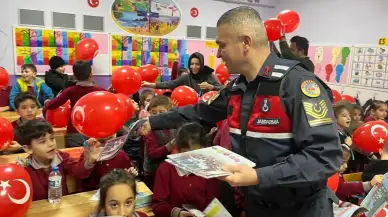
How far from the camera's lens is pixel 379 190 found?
2080 millimetres

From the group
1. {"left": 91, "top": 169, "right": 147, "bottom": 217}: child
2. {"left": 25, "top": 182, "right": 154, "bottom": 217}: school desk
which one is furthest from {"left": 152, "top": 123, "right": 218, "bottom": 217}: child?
{"left": 91, "top": 169, "right": 147, "bottom": 217}: child

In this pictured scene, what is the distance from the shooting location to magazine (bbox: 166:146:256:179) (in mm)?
1208

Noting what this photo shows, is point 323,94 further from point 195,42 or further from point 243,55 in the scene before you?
point 195,42

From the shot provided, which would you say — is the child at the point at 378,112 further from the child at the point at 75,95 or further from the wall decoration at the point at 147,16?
the wall decoration at the point at 147,16

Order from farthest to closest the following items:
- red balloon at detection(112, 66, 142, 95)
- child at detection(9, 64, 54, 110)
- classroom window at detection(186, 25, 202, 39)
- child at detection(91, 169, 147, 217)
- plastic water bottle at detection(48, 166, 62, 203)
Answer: classroom window at detection(186, 25, 202, 39)
child at detection(9, 64, 54, 110)
red balloon at detection(112, 66, 142, 95)
plastic water bottle at detection(48, 166, 62, 203)
child at detection(91, 169, 147, 217)

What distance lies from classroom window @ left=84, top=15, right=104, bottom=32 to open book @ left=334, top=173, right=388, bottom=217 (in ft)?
17.4

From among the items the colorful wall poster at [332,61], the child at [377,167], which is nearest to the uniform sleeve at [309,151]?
the child at [377,167]

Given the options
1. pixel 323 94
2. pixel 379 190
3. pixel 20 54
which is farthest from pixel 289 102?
pixel 20 54

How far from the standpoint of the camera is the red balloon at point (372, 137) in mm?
2949

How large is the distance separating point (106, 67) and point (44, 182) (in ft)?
14.6

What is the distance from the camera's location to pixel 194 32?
7.22 meters

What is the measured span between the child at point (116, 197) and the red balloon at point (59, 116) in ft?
7.05

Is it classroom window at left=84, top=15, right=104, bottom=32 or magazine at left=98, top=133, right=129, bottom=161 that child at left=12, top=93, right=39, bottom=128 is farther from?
classroom window at left=84, top=15, right=104, bottom=32

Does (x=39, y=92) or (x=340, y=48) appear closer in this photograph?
(x=39, y=92)
